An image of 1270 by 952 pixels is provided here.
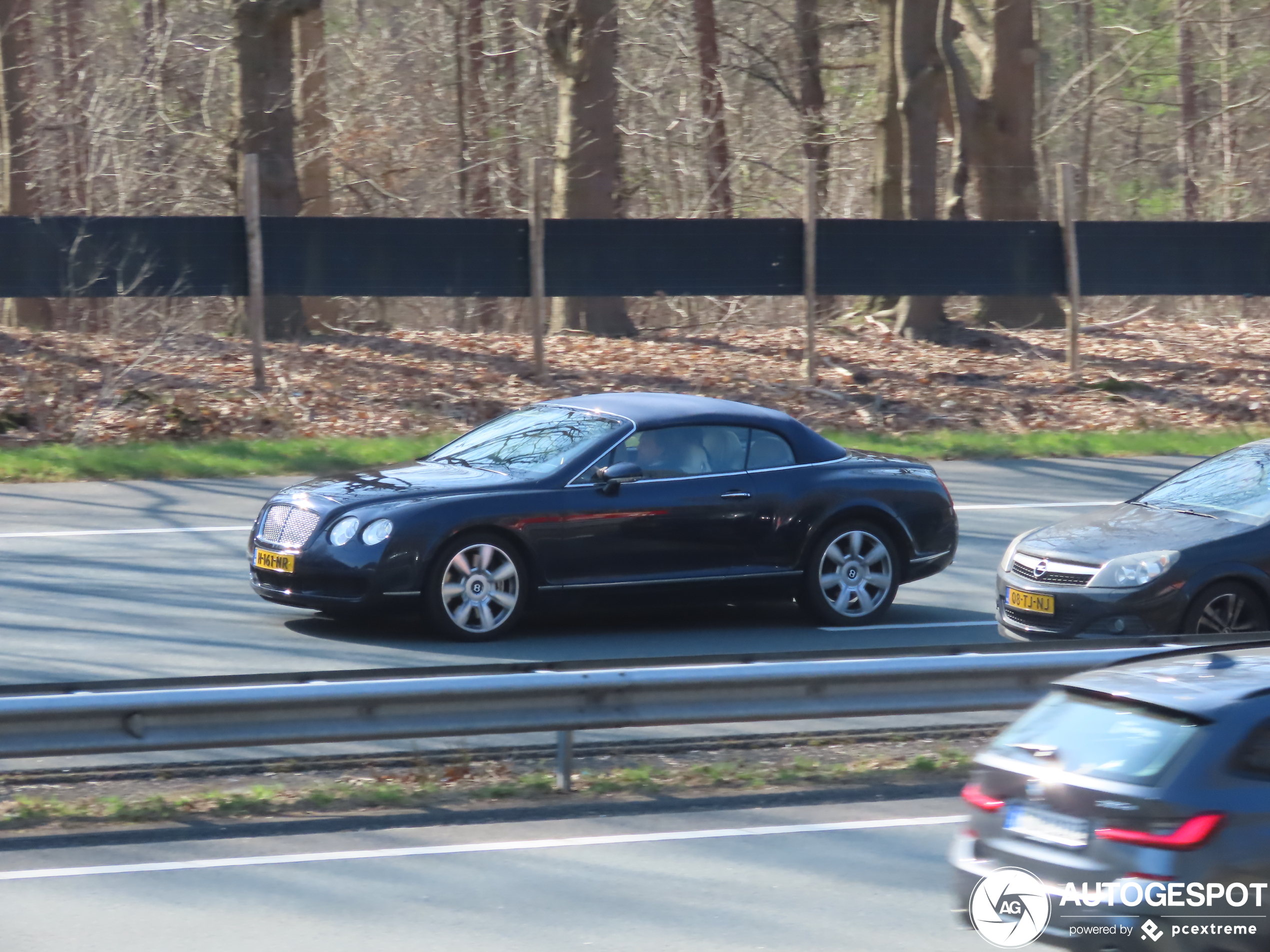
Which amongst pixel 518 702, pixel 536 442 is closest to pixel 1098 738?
pixel 518 702

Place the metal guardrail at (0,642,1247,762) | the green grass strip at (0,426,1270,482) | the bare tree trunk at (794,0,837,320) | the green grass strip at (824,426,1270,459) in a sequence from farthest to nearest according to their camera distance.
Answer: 1. the bare tree trunk at (794,0,837,320)
2. the green grass strip at (824,426,1270,459)
3. the green grass strip at (0,426,1270,482)
4. the metal guardrail at (0,642,1247,762)

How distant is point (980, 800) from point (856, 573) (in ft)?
20.0

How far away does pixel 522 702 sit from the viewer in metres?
6.95

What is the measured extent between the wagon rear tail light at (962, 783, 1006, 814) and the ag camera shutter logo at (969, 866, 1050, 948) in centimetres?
18

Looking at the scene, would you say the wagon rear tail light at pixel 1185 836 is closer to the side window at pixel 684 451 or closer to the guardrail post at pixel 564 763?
the guardrail post at pixel 564 763

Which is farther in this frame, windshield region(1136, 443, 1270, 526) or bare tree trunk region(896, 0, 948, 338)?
bare tree trunk region(896, 0, 948, 338)

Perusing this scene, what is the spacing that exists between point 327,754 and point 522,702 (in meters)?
1.35

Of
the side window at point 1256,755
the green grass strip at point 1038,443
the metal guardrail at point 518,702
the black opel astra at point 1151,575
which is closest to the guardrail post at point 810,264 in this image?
the green grass strip at point 1038,443

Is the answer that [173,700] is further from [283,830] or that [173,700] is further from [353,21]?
[353,21]

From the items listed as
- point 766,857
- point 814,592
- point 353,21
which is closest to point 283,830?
point 766,857

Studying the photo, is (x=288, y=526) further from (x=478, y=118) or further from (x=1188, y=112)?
(x=1188, y=112)

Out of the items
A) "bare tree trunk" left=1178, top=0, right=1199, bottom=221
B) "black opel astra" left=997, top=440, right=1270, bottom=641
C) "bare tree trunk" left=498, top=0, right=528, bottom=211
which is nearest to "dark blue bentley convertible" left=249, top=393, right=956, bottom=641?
"black opel astra" left=997, top=440, right=1270, bottom=641

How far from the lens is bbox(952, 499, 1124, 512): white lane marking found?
1501cm

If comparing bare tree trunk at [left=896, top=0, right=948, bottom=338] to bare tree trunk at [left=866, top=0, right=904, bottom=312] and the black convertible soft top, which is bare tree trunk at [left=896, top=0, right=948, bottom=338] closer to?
bare tree trunk at [left=866, top=0, right=904, bottom=312]
